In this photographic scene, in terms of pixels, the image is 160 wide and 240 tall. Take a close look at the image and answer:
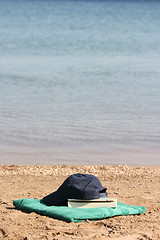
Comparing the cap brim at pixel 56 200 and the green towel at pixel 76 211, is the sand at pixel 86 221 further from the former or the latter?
the cap brim at pixel 56 200

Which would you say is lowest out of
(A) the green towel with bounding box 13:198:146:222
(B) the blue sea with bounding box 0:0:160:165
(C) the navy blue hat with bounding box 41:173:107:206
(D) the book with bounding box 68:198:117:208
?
(A) the green towel with bounding box 13:198:146:222

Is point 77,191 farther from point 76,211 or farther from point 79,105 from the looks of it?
point 79,105

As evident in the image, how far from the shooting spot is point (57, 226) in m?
5.22

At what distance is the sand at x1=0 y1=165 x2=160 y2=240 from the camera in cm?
505

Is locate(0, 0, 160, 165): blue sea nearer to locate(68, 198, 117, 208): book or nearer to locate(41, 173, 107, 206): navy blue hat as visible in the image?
locate(41, 173, 107, 206): navy blue hat

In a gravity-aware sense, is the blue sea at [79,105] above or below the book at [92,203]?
above

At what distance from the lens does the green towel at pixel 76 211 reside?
5.41 m

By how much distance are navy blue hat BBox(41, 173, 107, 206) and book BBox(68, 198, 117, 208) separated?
0.15 ft

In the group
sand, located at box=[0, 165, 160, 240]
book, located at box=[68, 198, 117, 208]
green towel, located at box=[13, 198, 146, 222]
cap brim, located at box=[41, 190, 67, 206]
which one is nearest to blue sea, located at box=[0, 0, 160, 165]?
sand, located at box=[0, 165, 160, 240]

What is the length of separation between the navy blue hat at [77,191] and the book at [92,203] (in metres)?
0.05

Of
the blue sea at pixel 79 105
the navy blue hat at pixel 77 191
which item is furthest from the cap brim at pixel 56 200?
the blue sea at pixel 79 105

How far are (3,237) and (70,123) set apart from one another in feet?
19.9

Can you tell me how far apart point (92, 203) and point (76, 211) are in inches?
9.8

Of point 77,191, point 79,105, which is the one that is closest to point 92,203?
point 77,191
